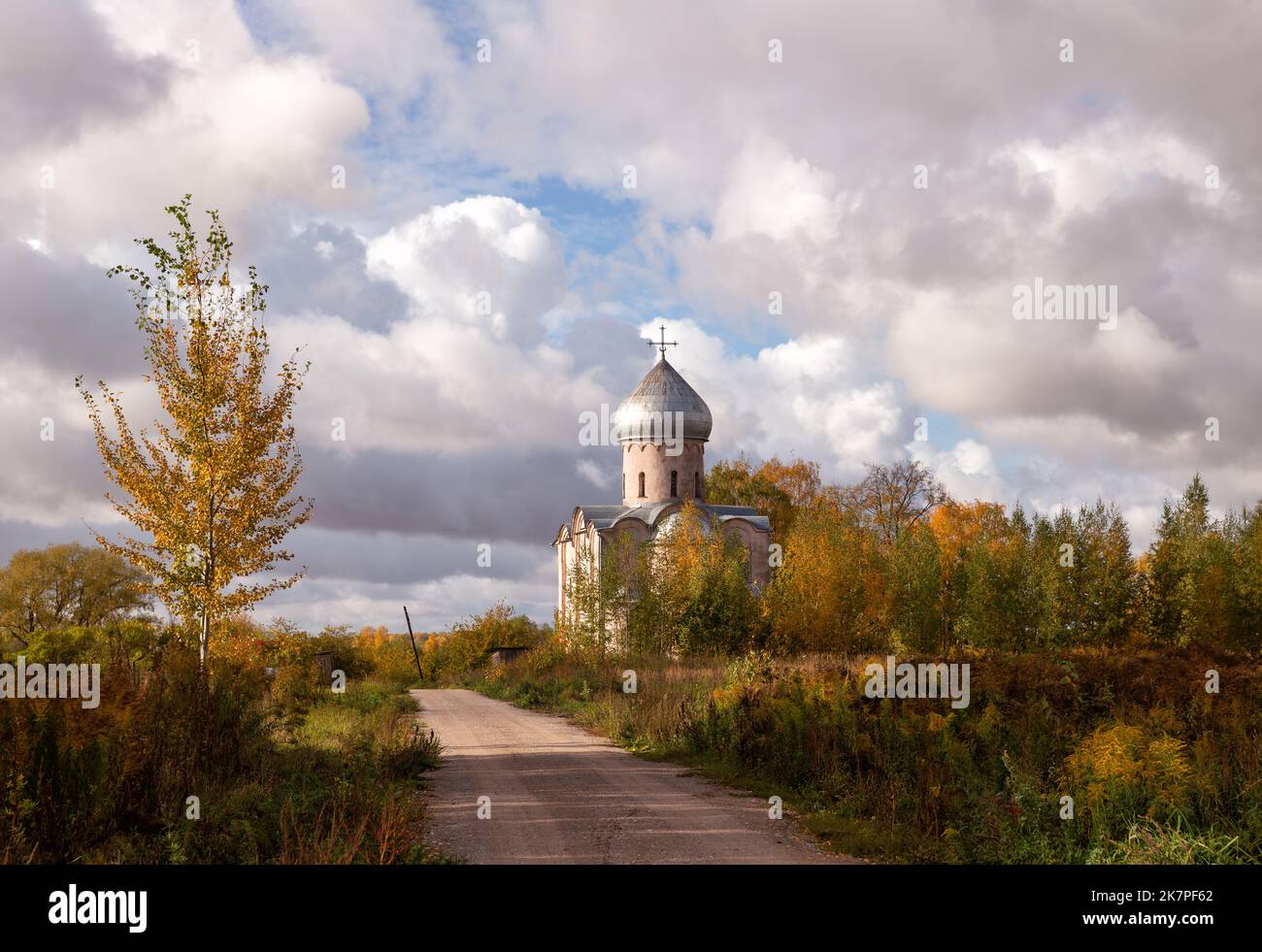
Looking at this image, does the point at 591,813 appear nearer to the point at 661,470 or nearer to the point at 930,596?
the point at 930,596

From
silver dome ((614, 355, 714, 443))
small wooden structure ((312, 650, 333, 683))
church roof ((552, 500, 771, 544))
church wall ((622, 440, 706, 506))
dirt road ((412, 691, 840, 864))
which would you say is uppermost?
silver dome ((614, 355, 714, 443))

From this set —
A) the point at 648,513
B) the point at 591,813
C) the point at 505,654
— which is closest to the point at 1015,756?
the point at 591,813

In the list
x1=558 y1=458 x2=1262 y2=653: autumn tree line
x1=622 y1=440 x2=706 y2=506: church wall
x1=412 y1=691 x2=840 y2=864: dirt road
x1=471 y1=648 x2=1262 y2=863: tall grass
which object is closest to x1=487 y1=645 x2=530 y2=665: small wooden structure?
x1=558 y1=458 x2=1262 y2=653: autumn tree line

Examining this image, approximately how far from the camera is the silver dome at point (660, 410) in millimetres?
61000

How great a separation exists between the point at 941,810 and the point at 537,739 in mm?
11375

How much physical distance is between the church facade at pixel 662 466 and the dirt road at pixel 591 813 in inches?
1601

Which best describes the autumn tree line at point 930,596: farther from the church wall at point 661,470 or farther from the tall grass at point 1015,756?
the tall grass at point 1015,756

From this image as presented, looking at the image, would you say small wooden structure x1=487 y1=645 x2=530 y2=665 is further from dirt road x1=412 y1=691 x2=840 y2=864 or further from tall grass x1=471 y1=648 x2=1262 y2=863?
tall grass x1=471 y1=648 x2=1262 y2=863

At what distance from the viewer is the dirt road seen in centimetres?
999

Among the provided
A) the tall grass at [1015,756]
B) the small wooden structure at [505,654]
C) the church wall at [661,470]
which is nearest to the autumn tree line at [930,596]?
→ the small wooden structure at [505,654]

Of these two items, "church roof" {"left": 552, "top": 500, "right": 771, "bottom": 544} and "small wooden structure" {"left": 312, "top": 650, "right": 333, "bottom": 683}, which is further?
"church roof" {"left": 552, "top": 500, "right": 771, "bottom": 544}
